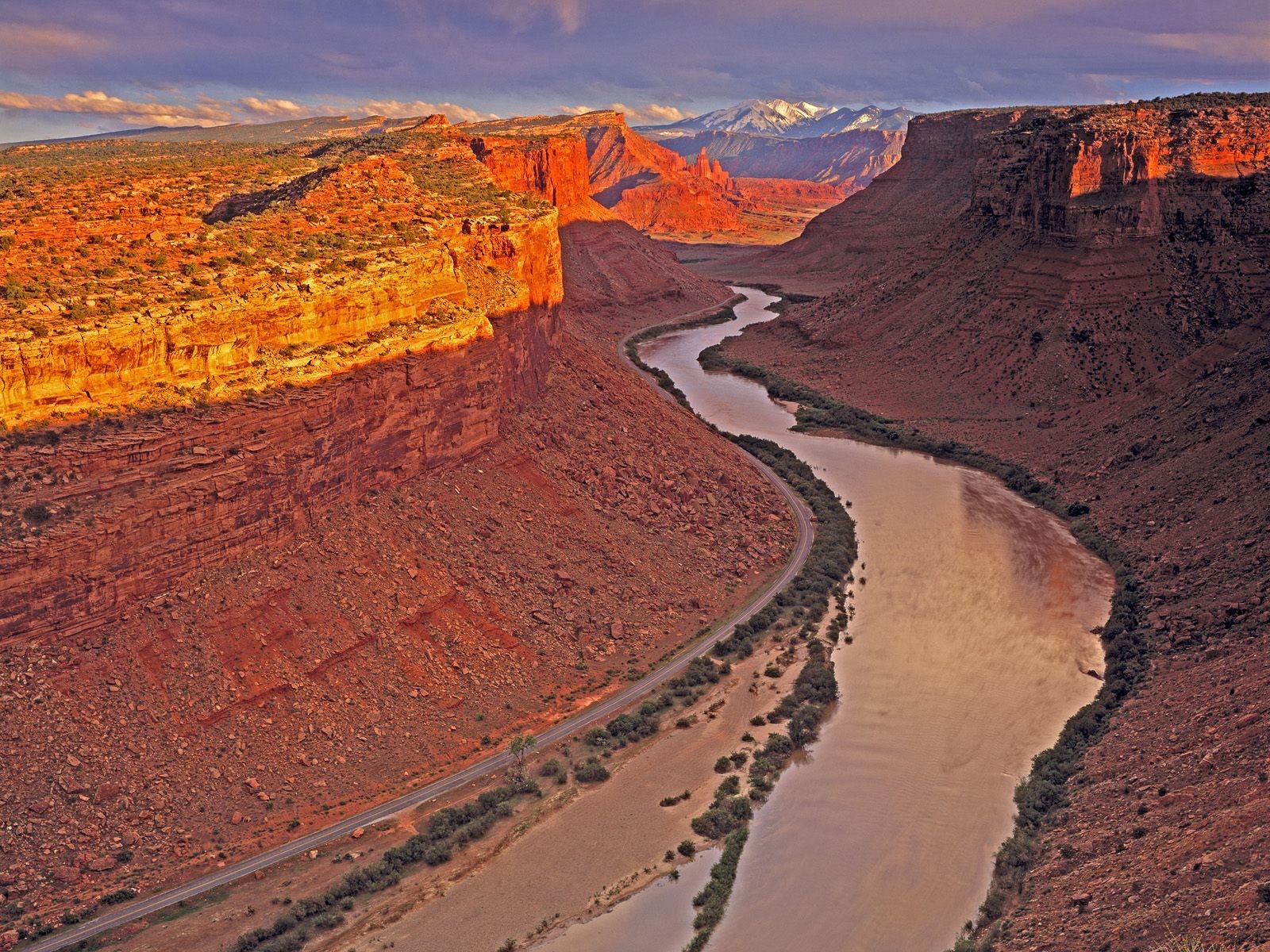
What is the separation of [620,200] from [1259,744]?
6966 inches

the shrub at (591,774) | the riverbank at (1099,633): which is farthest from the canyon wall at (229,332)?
the riverbank at (1099,633)

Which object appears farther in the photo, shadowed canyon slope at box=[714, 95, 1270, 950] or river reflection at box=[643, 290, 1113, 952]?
river reflection at box=[643, 290, 1113, 952]

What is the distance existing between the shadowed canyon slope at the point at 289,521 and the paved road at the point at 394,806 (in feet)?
1.55

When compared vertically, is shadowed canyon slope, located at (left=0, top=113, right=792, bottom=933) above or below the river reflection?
above

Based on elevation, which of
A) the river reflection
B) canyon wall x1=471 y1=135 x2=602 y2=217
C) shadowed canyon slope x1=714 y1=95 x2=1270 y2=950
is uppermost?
canyon wall x1=471 y1=135 x2=602 y2=217

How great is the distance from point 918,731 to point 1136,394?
32.0 m

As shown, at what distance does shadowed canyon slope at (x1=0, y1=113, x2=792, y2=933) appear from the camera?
23672mm

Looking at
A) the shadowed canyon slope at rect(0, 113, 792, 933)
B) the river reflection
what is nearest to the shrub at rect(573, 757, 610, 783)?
the shadowed canyon slope at rect(0, 113, 792, 933)

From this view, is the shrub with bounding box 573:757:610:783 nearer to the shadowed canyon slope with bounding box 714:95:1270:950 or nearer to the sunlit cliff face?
the shadowed canyon slope with bounding box 714:95:1270:950

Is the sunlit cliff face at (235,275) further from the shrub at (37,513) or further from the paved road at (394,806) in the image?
the paved road at (394,806)

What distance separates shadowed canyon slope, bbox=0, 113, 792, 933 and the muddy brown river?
6196 millimetres

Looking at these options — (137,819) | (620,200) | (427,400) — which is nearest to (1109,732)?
(427,400)

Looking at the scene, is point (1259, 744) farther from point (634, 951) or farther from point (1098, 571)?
point (1098, 571)

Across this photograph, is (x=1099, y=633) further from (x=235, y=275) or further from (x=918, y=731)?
(x=235, y=275)
